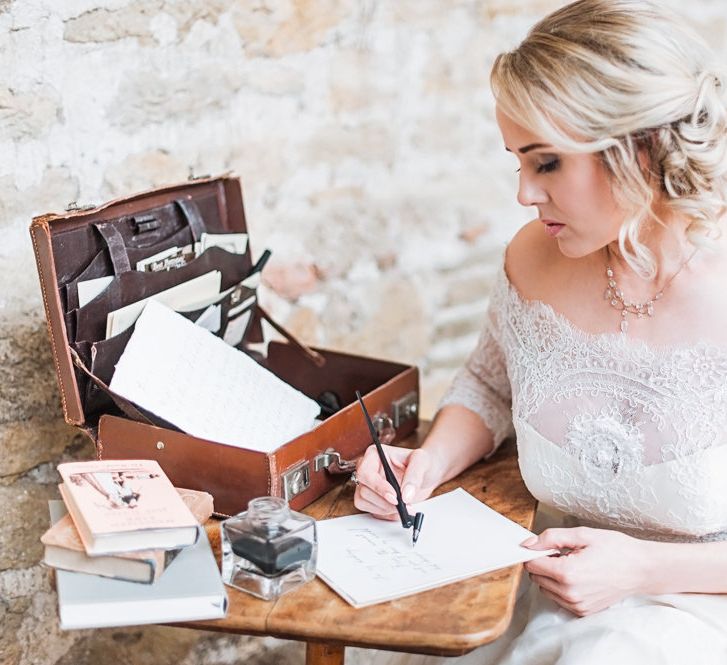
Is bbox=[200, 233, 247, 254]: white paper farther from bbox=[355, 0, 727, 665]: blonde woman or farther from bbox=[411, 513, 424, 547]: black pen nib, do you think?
bbox=[411, 513, 424, 547]: black pen nib

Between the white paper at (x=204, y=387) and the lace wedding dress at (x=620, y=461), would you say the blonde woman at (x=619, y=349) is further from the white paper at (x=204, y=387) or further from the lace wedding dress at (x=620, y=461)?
the white paper at (x=204, y=387)

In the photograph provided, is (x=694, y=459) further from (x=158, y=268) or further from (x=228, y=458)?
(x=158, y=268)

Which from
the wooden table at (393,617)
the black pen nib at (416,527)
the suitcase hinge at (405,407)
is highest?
the suitcase hinge at (405,407)

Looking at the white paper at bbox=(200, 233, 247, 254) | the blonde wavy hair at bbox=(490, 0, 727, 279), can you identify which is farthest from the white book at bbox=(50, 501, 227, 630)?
the blonde wavy hair at bbox=(490, 0, 727, 279)

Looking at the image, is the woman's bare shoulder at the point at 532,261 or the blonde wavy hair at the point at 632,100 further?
the woman's bare shoulder at the point at 532,261

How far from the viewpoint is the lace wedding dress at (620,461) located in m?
1.26

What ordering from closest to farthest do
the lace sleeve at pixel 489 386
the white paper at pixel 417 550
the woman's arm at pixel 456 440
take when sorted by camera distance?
1. the white paper at pixel 417 550
2. the woman's arm at pixel 456 440
3. the lace sleeve at pixel 489 386

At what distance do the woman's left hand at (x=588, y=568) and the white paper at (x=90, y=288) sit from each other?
0.69 m

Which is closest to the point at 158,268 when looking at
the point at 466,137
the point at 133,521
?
the point at 133,521

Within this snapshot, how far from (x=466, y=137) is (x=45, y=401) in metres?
1.28

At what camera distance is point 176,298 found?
58.6 inches

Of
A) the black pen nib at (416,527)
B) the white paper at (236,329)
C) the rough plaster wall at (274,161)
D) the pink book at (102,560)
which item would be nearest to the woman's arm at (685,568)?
the black pen nib at (416,527)

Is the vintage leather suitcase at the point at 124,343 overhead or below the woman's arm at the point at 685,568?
overhead

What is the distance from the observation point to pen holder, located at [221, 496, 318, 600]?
114 centimetres
